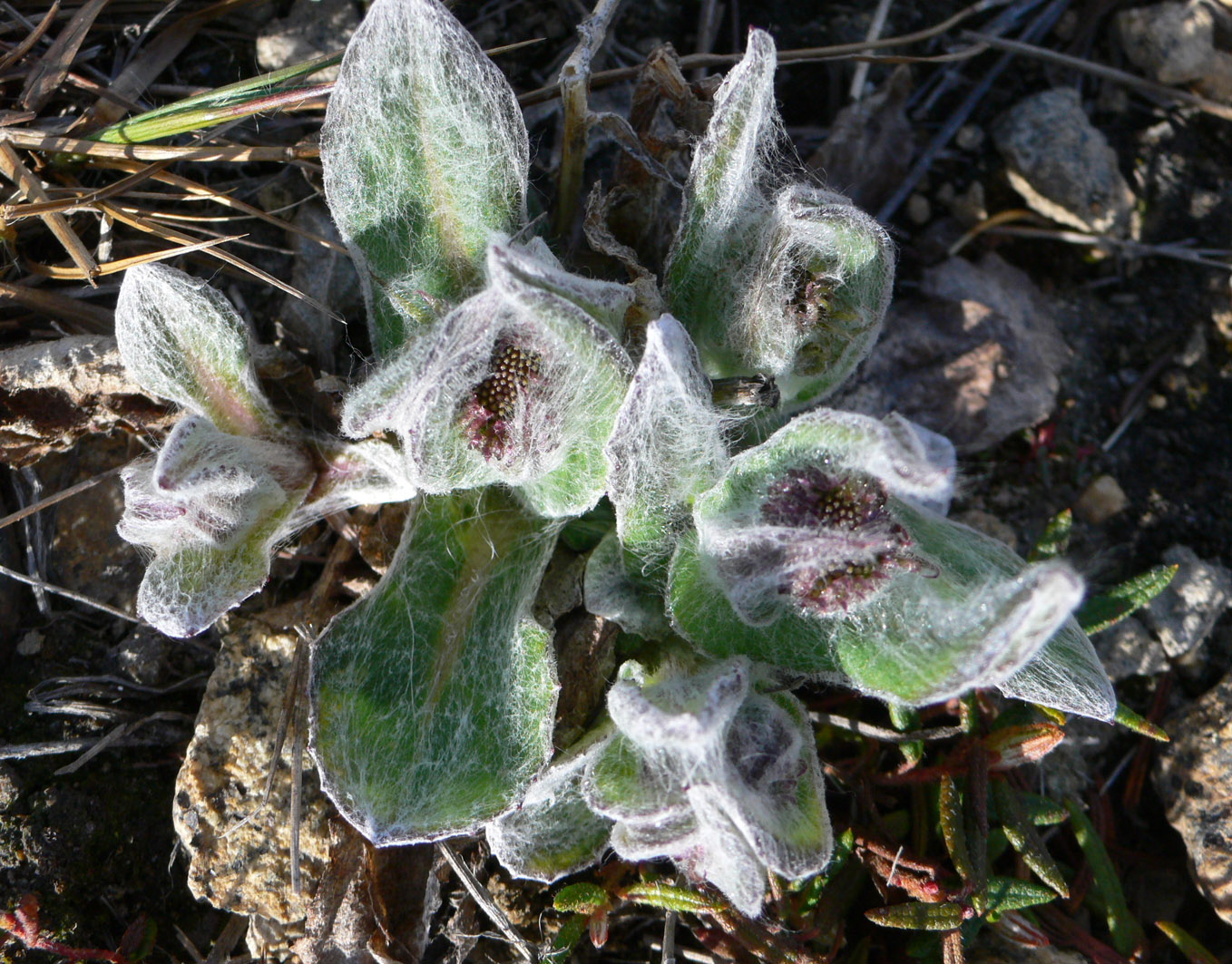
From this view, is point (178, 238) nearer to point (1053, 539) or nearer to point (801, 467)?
point (801, 467)

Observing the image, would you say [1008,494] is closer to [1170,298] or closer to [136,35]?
[1170,298]

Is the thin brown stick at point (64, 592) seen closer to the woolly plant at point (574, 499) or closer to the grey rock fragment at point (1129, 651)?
the woolly plant at point (574, 499)

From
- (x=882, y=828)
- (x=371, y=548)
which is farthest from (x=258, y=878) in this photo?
(x=882, y=828)

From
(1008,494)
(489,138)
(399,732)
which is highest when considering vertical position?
(489,138)

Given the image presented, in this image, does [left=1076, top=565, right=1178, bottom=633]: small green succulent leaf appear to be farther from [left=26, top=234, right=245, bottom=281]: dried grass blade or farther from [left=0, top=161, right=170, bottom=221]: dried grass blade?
[left=0, top=161, right=170, bottom=221]: dried grass blade

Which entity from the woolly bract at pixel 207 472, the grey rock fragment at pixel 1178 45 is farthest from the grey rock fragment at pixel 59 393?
the grey rock fragment at pixel 1178 45

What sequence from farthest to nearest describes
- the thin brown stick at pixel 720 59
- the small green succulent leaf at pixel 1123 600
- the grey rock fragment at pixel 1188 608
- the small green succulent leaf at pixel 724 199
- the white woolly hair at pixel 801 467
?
the grey rock fragment at pixel 1188 608 < the thin brown stick at pixel 720 59 < the small green succulent leaf at pixel 1123 600 < the small green succulent leaf at pixel 724 199 < the white woolly hair at pixel 801 467
